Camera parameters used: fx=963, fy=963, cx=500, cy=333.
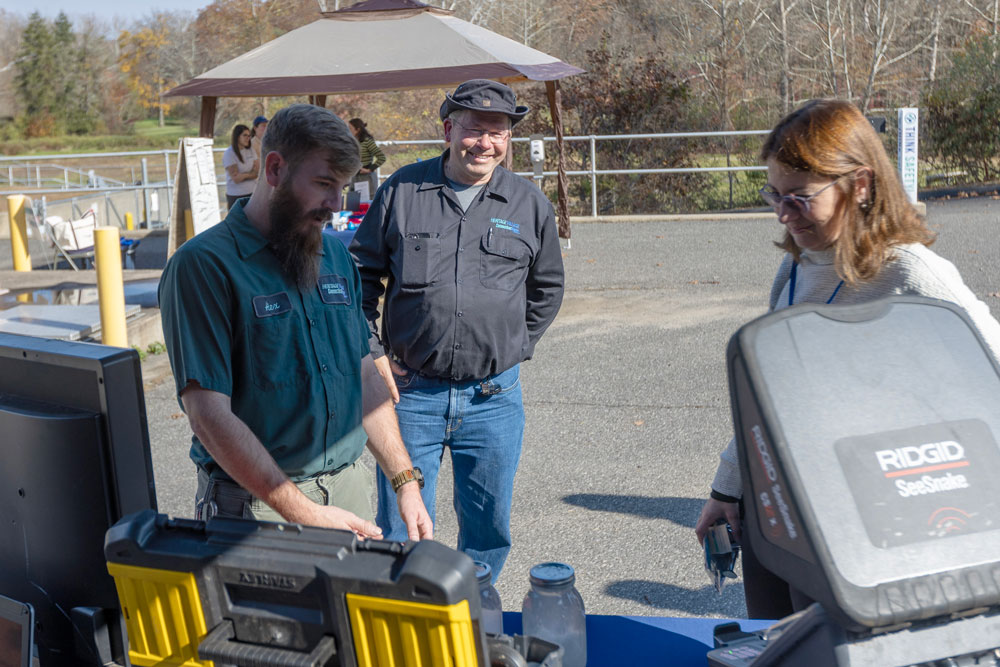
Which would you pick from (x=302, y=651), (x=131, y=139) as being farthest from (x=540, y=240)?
(x=131, y=139)

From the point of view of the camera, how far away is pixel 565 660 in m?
1.82

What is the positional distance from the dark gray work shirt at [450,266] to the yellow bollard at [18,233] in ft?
32.9

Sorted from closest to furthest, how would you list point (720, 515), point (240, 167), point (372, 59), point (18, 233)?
point (720, 515) < point (372, 59) < point (240, 167) < point (18, 233)

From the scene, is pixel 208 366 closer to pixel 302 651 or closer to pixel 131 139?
pixel 302 651

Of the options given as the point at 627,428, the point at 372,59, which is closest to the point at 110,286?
the point at 372,59

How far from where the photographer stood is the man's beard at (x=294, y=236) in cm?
206

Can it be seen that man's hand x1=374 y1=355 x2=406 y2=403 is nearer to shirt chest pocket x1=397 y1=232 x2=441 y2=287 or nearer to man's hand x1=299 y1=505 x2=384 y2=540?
shirt chest pocket x1=397 y1=232 x2=441 y2=287

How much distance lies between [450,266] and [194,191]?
586 centimetres

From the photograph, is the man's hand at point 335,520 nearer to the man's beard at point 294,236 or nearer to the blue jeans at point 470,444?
the man's beard at point 294,236

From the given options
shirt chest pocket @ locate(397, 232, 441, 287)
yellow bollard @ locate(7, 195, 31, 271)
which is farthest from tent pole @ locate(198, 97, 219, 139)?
shirt chest pocket @ locate(397, 232, 441, 287)

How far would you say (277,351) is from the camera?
208 centimetres

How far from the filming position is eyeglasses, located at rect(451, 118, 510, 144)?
115 inches

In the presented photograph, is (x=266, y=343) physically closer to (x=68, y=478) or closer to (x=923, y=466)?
(x=68, y=478)

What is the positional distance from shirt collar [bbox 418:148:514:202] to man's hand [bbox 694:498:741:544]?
4.28ft
